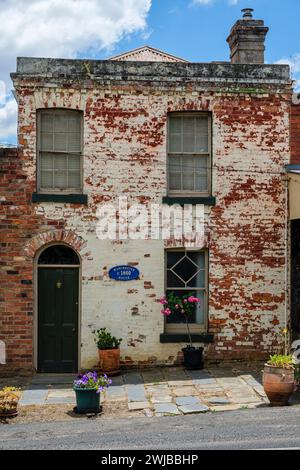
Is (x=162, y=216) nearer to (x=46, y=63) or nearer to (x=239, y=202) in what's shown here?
(x=239, y=202)

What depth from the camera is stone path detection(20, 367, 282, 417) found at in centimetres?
1094

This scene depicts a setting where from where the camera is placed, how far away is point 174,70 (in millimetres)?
13953

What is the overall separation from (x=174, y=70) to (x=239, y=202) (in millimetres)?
3228

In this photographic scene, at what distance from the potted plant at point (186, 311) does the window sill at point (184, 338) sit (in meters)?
0.11

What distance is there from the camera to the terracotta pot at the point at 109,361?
1334cm

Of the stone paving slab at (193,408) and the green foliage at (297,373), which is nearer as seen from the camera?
the stone paving slab at (193,408)

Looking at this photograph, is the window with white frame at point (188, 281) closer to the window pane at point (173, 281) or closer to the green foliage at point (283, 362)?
the window pane at point (173, 281)

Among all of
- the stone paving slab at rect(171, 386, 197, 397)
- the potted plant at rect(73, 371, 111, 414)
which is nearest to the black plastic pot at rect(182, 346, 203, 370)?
the stone paving slab at rect(171, 386, 197, 397)

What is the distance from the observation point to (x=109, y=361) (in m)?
13.4

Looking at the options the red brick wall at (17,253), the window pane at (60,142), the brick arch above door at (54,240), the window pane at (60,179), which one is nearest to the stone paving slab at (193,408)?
the red brick wall at (17,253)

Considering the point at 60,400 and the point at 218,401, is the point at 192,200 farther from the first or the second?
the point at 60,400

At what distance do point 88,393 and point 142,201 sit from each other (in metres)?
4.81

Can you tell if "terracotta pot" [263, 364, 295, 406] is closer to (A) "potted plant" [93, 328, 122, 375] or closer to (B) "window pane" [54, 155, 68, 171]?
(A) "potted plant" [93, 328, 122, 375]

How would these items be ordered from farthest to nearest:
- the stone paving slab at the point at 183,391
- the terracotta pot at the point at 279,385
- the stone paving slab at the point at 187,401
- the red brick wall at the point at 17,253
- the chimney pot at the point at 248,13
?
1. the chimney pot at the point at 248,13
2. the red brick wall at the point at 17,253
3. the stone paving slab at the point at 183,391
4. the stone paving slab at the point at 187,401
5. the terracotta pot at the point at 279,385
